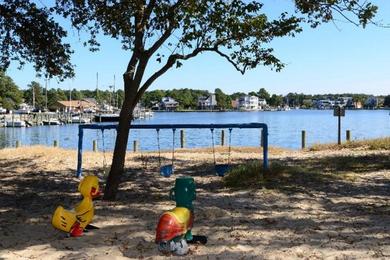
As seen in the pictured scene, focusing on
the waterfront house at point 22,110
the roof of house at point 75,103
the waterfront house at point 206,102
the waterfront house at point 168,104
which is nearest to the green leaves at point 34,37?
the waterfront house at point 22,110

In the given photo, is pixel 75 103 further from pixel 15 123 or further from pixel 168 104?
pixel 15 123

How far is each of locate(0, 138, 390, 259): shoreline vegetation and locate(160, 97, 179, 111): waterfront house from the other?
6726 inches

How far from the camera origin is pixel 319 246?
6.40m

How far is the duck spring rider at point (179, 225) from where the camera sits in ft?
19.4

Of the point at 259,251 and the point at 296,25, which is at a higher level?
the point at 296,25

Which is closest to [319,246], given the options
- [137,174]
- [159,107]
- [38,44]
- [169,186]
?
[169,186]

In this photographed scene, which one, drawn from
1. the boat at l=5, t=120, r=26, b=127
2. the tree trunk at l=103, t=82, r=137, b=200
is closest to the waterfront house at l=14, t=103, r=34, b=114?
the boat at l=5, t=120, r=26, b=127

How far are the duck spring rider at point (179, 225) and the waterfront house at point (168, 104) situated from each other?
178276mm

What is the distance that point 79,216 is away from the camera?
23.5ft

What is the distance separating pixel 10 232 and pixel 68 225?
1.12 meters

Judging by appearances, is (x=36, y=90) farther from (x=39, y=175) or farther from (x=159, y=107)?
(x=39, y=175)

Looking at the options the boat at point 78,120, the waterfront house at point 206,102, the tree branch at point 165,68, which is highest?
the waterfront house at point 206,102

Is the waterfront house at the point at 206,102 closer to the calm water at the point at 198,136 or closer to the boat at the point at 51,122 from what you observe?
the boat at the point at 51,122

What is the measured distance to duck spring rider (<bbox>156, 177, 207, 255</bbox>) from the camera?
591cm
